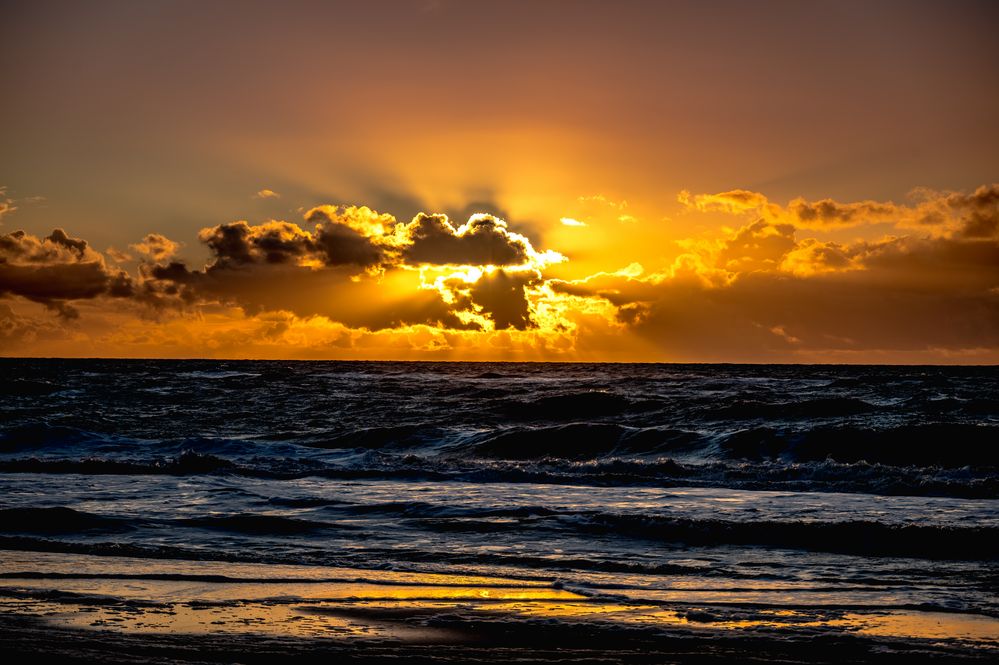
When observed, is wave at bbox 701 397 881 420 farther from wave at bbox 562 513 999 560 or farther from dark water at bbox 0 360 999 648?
wave at bbox 562 513 999 560

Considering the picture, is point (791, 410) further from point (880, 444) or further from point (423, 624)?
point (423, 624)

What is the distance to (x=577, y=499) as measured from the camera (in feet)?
50.5

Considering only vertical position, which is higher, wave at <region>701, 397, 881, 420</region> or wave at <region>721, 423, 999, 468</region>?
wave at <region>701, 397, 881, 420</region>

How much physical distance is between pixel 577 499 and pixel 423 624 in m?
8.36

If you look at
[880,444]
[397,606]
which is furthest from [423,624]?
[880,444]

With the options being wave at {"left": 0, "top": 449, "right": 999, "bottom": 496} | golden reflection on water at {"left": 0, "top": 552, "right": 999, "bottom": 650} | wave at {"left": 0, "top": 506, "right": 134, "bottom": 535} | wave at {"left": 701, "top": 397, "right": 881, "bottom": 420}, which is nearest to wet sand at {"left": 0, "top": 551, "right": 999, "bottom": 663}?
golden reflection on water at {"left": 0, "top": 552, "right": 999, "bottom": 650}

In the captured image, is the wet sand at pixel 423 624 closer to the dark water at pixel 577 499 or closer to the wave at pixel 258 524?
the dark water at pixel 577 499

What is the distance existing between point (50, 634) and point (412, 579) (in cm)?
343

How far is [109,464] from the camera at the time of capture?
20.9 meters

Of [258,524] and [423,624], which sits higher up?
[423,624]

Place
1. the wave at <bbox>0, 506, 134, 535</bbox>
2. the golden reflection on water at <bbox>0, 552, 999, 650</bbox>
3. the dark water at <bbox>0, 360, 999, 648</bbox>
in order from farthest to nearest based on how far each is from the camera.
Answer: the wave at <bbox>0, 506, 134, 535</bbox>
the dark water at <bbox>0, 360, 999, 648</bbox>
the golden reflection on water at <bbox>0, 552, 999, 650</bbox>

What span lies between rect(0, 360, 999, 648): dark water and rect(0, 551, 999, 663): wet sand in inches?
24.7

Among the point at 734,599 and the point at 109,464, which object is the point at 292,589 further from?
the point at 109,464

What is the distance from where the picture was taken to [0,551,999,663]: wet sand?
21.2ft
